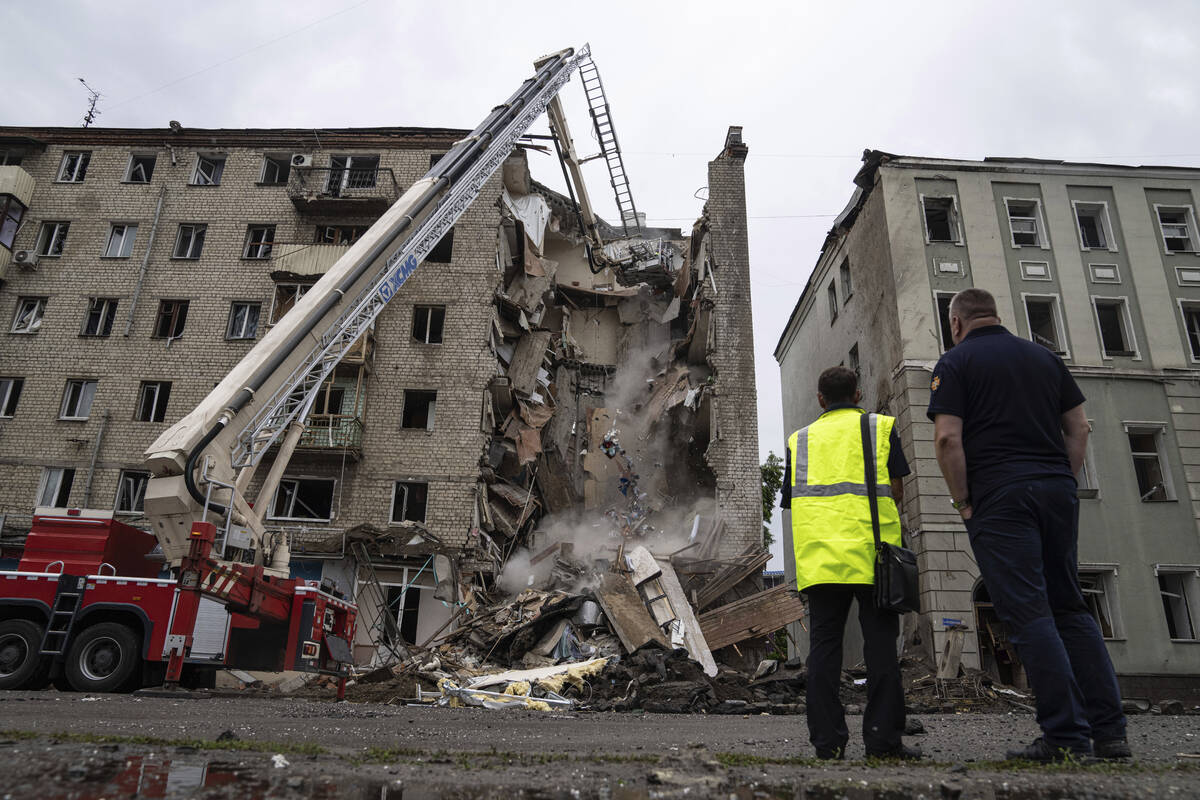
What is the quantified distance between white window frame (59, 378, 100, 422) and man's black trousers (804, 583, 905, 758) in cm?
2427

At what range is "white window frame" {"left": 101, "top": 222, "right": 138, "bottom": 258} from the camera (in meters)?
24.7

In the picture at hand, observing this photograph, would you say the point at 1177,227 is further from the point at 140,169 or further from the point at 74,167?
the point at 74,167

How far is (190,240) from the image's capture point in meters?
24.9

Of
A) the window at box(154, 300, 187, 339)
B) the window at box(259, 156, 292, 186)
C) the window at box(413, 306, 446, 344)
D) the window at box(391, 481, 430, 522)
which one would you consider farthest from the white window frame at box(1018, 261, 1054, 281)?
the window at box(154, 300, 187, 339)

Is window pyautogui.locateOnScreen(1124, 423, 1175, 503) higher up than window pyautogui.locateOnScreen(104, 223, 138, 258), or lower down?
lower down

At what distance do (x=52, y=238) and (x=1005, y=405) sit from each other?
1157 inches

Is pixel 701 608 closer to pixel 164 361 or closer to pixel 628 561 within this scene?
pixel 628 561

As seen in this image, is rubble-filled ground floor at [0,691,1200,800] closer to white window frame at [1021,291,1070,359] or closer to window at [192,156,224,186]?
white window frame at [1021,291,1070,359]

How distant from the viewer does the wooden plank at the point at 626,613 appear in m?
14.7

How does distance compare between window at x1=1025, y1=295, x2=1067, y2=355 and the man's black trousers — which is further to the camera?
window at x1=1025, y1=295, x2=1067, y2=355

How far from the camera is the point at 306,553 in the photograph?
2000 cm

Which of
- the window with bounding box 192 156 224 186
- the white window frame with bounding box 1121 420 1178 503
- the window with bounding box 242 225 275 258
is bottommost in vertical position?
the white window frame with bounding box 1121 420 1178 503

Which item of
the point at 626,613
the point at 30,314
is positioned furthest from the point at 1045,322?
the point at 30,314

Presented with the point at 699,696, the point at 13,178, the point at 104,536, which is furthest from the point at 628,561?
the point at 13,178
